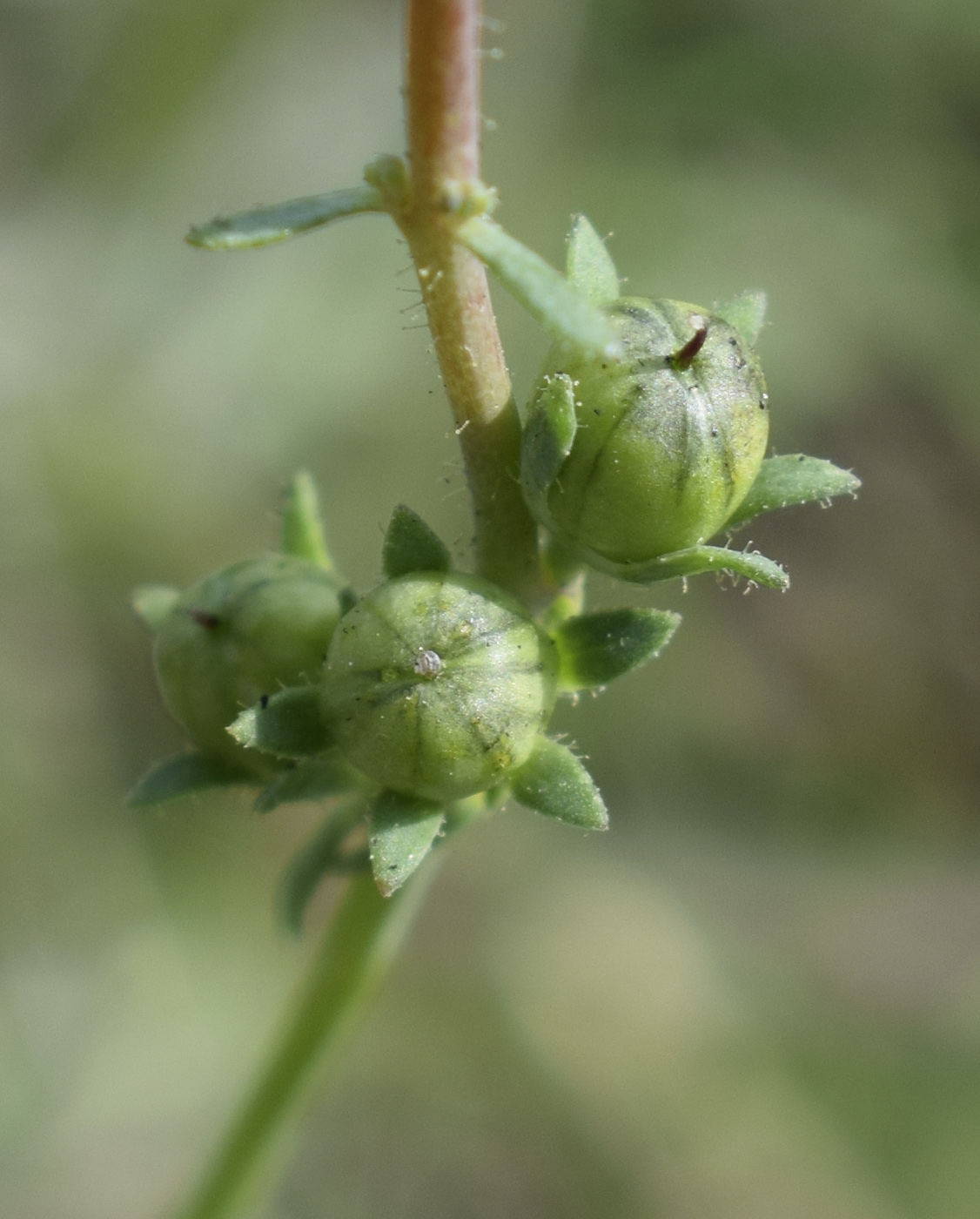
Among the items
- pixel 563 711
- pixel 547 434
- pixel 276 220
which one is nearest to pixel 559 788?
pixel 547 434

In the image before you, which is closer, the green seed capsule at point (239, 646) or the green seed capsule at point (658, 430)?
the green seed capsule at point (658, 430)

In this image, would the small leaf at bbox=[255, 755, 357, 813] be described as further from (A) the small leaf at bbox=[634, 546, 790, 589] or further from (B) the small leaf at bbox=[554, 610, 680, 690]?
(A) the small leaf at bbox=[634, 546, 790, 589]

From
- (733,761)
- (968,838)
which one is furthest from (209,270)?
(968,838)

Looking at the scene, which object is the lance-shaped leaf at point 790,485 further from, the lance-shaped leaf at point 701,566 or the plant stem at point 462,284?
the plant stem at point 462,284

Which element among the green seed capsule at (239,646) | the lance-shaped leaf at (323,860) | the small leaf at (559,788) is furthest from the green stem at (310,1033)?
the small leaf at (559,788)

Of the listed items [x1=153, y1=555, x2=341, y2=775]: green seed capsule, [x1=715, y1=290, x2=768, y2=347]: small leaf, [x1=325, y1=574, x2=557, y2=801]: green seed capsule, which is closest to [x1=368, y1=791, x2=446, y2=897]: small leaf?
[x1=325, y1=574, x2=557, y2=801]: green seed capsule

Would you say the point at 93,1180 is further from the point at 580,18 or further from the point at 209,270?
the point at 580,18
